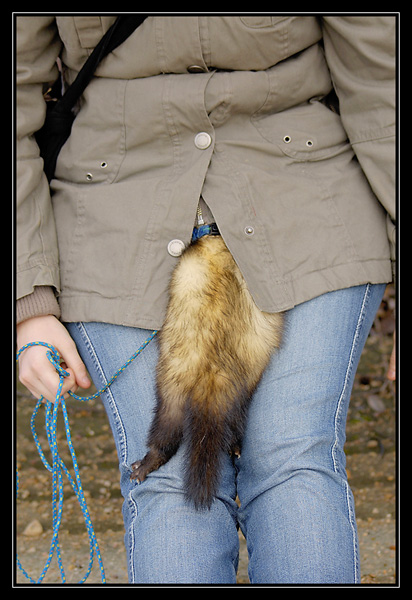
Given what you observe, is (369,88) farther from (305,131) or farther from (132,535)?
(132,535)

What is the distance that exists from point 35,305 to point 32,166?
276mm

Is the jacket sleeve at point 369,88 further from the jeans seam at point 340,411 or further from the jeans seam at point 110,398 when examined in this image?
the jeans seam at point 110,398

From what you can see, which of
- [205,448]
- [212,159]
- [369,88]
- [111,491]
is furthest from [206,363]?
[111,491]

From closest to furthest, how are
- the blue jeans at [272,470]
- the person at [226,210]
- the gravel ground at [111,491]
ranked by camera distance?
the blue jeans at [272,470]
the person at [226,210]
the gravel ground at [111,491]

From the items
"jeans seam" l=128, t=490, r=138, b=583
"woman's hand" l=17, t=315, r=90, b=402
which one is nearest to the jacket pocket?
"woman's hand" l=17, t=315, r=90, b=402

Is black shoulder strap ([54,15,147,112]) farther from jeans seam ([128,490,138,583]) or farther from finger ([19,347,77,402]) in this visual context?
jeans seam ([128,490,138,583])

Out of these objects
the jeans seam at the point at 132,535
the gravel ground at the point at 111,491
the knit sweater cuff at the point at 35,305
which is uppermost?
the knit sweater cuff at the point at 35,305

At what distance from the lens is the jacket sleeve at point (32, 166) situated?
4.21ft

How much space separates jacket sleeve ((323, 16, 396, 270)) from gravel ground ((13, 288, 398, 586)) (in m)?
0.99

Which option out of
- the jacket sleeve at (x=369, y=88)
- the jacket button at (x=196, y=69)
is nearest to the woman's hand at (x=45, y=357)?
the jacket button at (x=196, y=69)

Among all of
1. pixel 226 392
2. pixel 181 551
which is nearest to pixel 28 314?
pixel 226 392

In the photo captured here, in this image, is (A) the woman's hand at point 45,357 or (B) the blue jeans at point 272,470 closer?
(B) the blue jeans at point 272,470

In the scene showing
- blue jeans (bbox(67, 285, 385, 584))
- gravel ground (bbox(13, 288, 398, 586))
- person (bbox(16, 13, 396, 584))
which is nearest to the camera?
blue jeans (bbox(67, 285, 385, 584))

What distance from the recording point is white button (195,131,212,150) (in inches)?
49.6
